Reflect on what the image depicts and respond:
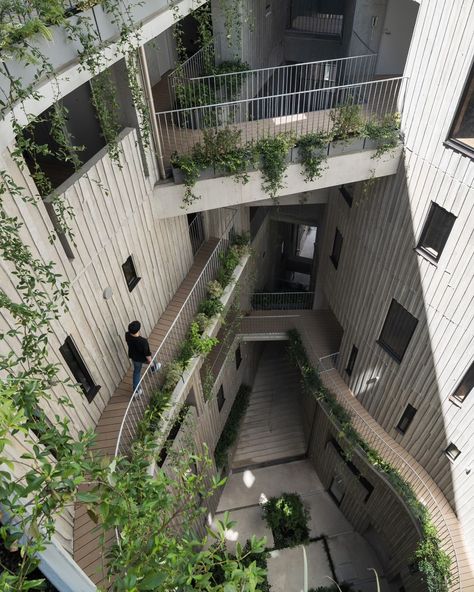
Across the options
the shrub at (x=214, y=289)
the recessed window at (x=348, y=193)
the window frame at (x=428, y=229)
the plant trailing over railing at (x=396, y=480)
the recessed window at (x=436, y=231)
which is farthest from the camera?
the recessed window at (x=348, y=193)

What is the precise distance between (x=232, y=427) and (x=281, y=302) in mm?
5061

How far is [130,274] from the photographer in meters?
8.84

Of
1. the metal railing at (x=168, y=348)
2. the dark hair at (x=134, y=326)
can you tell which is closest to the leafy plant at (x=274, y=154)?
the metal railing at (x=168, y=348)

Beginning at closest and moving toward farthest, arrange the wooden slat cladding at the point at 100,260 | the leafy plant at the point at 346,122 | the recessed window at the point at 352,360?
the wooden slat cladding at the point at 100,260 → the leafy plant at the point at 346,122 → the recessed window at the point at 352,360

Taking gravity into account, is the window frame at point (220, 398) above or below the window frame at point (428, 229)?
above

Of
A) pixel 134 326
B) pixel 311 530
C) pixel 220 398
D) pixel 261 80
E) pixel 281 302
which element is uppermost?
pixel 261 80

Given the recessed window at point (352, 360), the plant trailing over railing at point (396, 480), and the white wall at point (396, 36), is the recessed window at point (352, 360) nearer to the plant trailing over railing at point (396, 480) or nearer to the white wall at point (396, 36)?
the plant trailing over railing at point (396, 480)

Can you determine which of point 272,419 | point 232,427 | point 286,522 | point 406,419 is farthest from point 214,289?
point 286,522

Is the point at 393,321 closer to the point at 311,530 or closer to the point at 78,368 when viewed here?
the point at 78,368

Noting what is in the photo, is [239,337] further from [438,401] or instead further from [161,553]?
[161,553]

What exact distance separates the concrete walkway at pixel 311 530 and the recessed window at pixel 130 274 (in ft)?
32.4

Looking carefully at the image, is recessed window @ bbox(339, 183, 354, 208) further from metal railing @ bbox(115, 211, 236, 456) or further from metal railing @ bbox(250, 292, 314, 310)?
metal railing @ bbox(250, 292, 314, 310)

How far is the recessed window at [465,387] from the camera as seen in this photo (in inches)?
356

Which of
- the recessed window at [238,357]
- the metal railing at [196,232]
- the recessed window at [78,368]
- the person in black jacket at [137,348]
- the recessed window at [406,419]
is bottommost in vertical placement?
the recessed window at [78,368]
